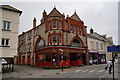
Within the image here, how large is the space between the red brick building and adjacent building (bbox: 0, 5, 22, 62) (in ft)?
25.5

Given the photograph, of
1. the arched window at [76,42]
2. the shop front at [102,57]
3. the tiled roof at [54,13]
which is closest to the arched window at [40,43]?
the tiled roof at [54,13]

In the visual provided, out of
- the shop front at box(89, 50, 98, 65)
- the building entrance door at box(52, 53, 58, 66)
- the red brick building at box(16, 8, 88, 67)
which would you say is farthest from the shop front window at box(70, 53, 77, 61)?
the shop front at box(89, 50, 98, 65)

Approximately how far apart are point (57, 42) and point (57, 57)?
9.46 feet

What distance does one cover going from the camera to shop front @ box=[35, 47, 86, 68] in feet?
77.5

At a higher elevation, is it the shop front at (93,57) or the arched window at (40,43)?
the arched window at (40,43)

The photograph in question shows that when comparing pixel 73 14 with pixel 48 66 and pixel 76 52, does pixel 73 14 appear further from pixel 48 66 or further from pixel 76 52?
pixel 48 66

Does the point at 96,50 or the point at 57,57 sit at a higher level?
the point at 96,50

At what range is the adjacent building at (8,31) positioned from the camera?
16981 mm

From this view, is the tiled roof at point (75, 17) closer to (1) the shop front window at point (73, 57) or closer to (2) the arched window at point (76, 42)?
(2) the arched window at point (76, 42)

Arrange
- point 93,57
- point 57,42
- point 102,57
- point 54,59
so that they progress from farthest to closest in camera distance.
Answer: point 102,57 < point 93,57 < point 57,42 < point 54,59

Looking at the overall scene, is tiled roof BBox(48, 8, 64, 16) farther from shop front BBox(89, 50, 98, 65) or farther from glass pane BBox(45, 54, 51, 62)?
shop front BBox(89, 50, 98, 65)

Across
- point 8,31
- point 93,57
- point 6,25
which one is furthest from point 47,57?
point 93,57

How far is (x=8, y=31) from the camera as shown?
690 inches

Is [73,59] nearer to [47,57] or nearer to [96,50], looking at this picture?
[47,57]
